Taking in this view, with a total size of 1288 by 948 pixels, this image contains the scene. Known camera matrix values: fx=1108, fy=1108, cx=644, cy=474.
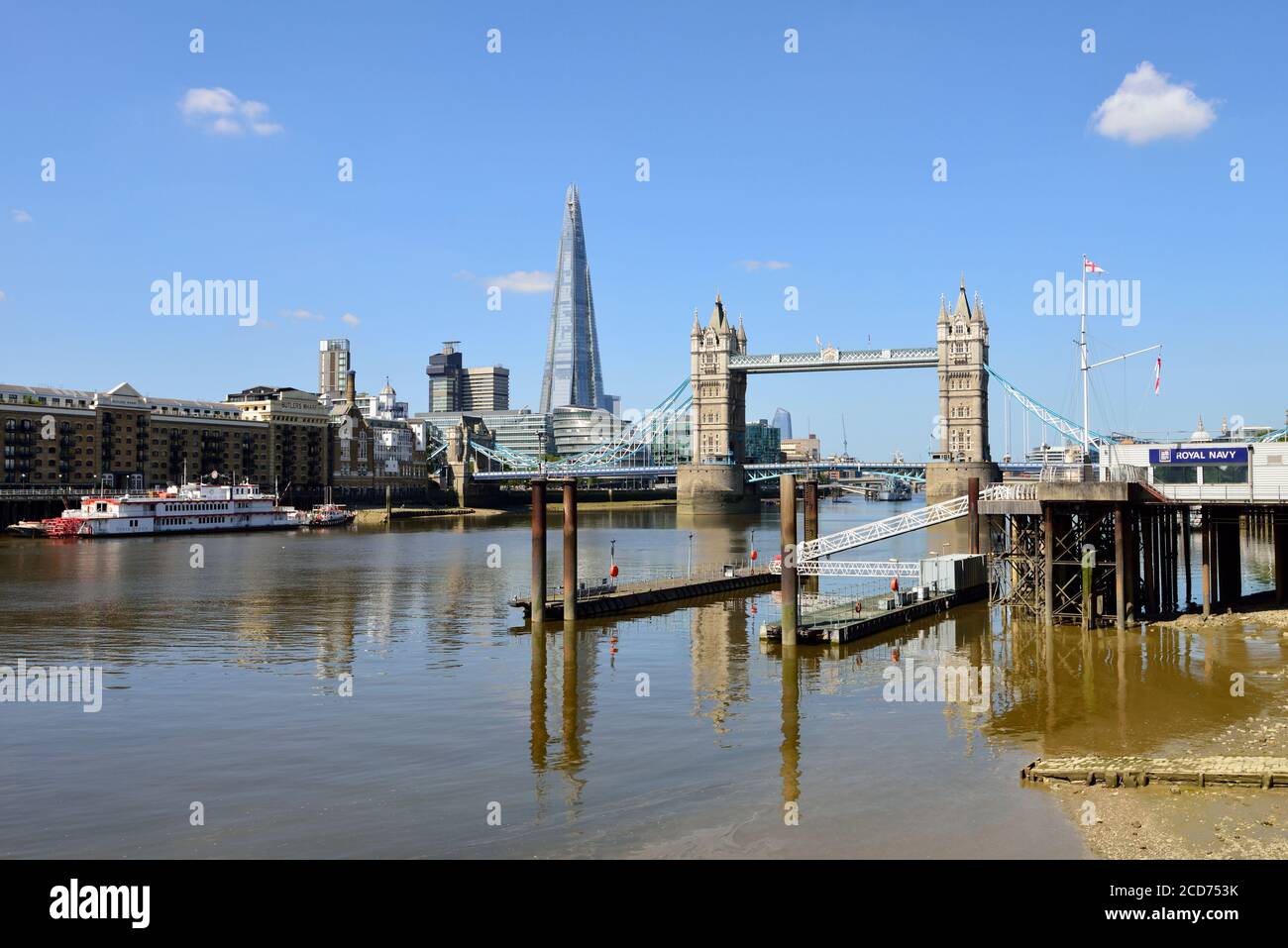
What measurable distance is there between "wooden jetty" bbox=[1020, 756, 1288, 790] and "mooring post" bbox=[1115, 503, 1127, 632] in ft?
63.0

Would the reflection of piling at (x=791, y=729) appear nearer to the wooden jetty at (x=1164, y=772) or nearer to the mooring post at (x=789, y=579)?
the mooring post at (x=789, y=579)

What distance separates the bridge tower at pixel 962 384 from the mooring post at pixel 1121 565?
138 meters

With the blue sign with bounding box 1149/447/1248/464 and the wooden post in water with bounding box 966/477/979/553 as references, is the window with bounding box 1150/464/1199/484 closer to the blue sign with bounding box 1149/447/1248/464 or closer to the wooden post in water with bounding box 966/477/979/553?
the blue sign with bounding box 1149/447/1248/464

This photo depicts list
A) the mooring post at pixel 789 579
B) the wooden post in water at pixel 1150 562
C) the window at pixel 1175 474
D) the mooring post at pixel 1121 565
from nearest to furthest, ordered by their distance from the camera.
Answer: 1. the mooring post at pixel 789 579
2. the mooring post at pixel 1121 565
3. the window at pixel 1175 474
4. the wooden post in water at pixel 1150 562

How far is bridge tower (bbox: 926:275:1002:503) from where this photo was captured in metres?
186

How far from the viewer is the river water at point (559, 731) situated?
68.3ft

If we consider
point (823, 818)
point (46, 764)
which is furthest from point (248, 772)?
point (823, 818)

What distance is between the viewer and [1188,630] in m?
42.0

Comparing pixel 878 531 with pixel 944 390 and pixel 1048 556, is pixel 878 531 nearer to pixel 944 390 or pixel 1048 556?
pixel 1048 556

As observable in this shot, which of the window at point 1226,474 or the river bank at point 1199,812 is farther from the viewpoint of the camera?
the window at point 1226,474

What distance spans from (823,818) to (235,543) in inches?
3714

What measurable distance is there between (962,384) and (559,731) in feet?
561

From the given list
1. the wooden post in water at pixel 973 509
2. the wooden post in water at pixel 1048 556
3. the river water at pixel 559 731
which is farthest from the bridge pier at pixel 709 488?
the wooden post in water at pixel 1048 556
